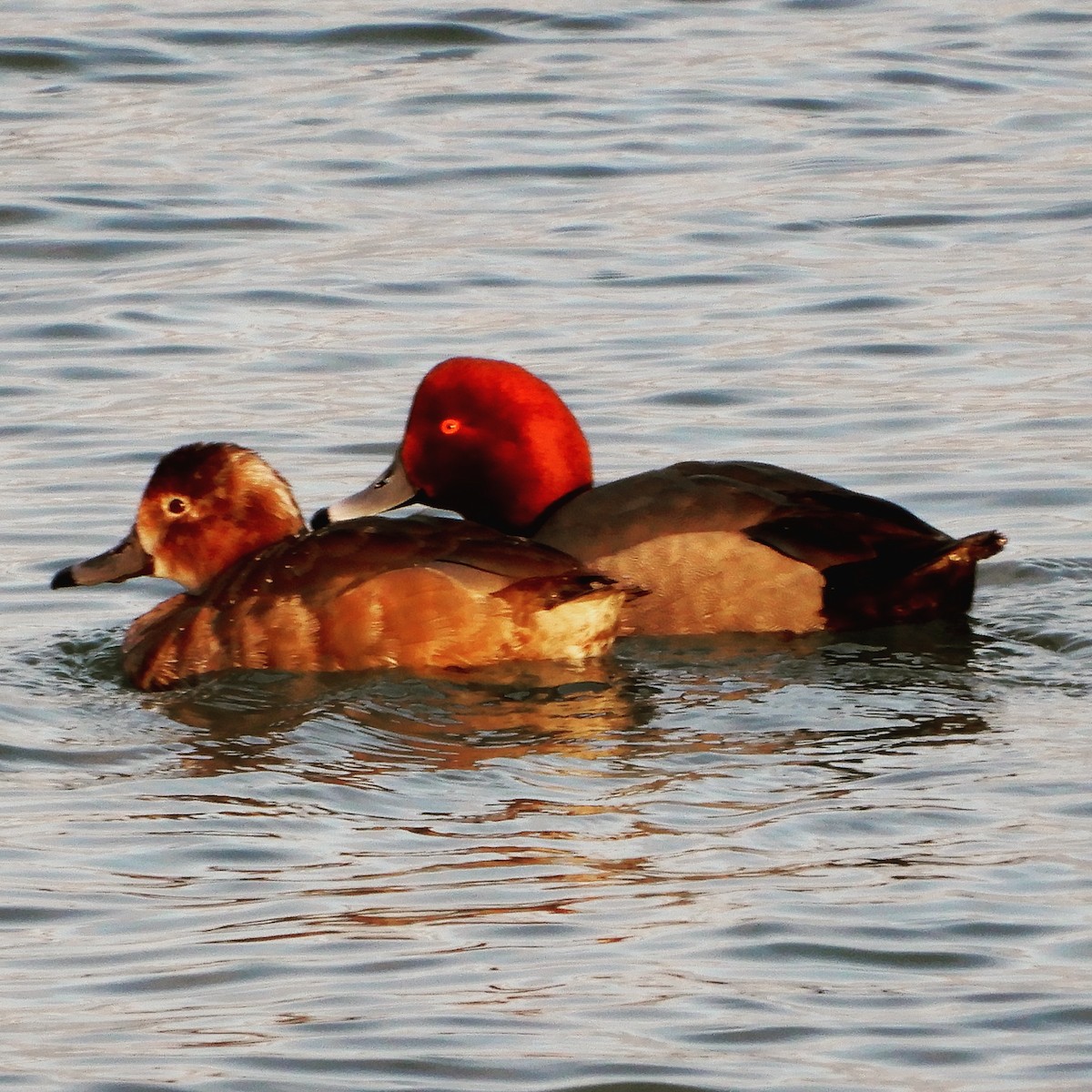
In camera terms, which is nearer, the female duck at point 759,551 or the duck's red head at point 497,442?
the female duck at point 759,551

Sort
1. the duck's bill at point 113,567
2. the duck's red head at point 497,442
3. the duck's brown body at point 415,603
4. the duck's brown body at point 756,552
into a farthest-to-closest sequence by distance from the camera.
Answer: the duck's red head at point 497,442, the duck's bill at point 113,567, the duck's brown body at point 756,552, the duck's brown body at point 415,603

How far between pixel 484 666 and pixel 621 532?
2.19ft

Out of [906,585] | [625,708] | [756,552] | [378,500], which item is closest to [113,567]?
[378,500]

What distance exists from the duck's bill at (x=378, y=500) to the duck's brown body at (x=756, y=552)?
2.93 ft

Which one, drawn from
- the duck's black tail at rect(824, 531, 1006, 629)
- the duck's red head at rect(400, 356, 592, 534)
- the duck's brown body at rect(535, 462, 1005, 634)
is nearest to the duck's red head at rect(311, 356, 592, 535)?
the duck's red head at rect(400, 356, 592, 534)

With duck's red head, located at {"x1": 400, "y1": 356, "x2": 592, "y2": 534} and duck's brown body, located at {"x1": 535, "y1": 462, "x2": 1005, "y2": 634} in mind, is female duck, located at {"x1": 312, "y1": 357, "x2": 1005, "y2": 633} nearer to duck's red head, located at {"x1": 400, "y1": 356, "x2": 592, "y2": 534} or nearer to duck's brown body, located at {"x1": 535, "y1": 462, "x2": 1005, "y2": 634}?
duck's brown body, located at {"x1": 535, "y1": 462, "x2": 1005, "y2": 634}

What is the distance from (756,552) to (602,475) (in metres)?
2.37

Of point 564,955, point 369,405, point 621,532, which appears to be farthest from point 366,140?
point 564,955

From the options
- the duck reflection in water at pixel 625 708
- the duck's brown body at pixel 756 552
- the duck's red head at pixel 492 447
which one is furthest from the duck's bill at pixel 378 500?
the duck reflection in water at pixel 625 708

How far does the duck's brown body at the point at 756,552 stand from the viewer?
7.81 m

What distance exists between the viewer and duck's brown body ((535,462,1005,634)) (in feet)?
25.6

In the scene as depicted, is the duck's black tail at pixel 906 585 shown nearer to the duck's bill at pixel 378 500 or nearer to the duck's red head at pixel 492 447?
the duck's red head at pixel 492 447

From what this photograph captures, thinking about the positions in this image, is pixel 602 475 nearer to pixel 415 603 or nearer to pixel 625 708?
pixel 415 603

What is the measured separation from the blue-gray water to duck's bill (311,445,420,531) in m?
0.78
